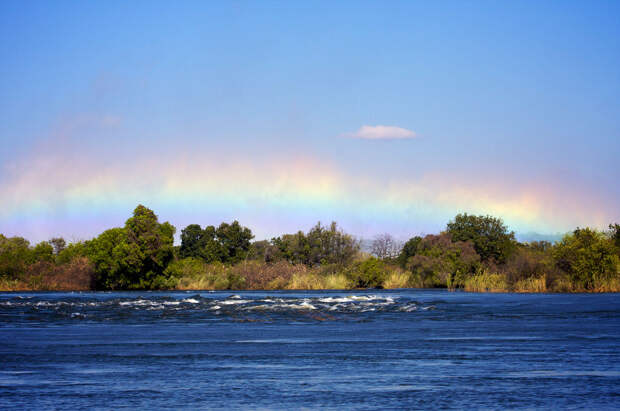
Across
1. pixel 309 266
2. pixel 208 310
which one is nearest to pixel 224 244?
pixel 309 266

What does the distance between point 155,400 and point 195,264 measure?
74.0 meters

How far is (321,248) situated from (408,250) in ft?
61.2

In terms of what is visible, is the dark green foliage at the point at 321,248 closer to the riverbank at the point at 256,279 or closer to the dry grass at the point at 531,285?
the riverbank at the point at 256,279

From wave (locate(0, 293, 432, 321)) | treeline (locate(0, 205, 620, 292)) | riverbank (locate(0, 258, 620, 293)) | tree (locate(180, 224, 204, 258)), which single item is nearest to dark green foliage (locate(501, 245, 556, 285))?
treeline (locate(0, 205, 620, 292))

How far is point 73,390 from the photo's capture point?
517 inches

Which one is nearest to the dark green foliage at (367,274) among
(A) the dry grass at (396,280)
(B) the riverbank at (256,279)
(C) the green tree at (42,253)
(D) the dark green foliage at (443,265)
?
(B) the riverbank at (256,279)

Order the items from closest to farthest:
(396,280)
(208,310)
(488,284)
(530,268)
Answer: (208,310) < (530,268) < (488,284) < (396,280)

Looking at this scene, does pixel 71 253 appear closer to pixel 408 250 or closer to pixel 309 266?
pixel 309 266

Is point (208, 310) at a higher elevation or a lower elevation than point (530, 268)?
lower

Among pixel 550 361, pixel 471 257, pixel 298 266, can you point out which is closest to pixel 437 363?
pixel 550 361

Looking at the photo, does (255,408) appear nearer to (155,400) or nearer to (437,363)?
(155,400)

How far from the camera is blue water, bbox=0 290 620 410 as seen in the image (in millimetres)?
12273

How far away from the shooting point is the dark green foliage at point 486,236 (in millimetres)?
103188

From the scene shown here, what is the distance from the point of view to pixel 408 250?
109 m
